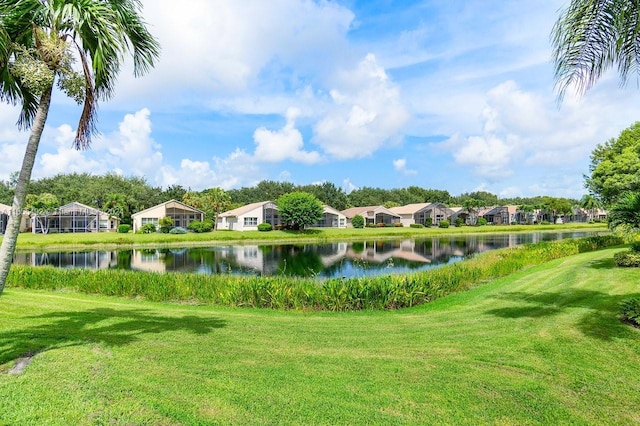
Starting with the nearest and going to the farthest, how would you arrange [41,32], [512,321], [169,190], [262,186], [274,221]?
[41,32]
[512,321]
[274,221]
[169,190]
[262,186]

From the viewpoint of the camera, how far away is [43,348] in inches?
222

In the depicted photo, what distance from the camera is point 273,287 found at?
12438 mm

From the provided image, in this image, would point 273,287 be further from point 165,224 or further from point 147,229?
point 147,229

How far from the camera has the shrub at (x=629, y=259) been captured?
545 inches

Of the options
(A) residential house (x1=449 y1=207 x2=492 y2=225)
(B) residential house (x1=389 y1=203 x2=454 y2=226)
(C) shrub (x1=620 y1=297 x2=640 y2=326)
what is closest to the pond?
(C) shrub (x1=620 y1=297 x2=640 y2=326)

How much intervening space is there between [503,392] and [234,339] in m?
4.13

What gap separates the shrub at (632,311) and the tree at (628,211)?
659cm

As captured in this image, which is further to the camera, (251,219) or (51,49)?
(251,219)

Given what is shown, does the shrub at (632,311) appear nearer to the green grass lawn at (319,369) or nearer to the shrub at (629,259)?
the green grass lawn at (319,369)

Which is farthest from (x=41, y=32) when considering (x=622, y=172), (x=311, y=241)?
(x=311, y=241)

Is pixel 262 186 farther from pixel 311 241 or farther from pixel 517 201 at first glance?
pixel 517 201

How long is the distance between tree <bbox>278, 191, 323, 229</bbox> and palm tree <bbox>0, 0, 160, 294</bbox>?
2053 inches

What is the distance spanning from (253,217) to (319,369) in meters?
58.2

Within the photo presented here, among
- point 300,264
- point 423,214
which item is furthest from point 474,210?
point 300,264
